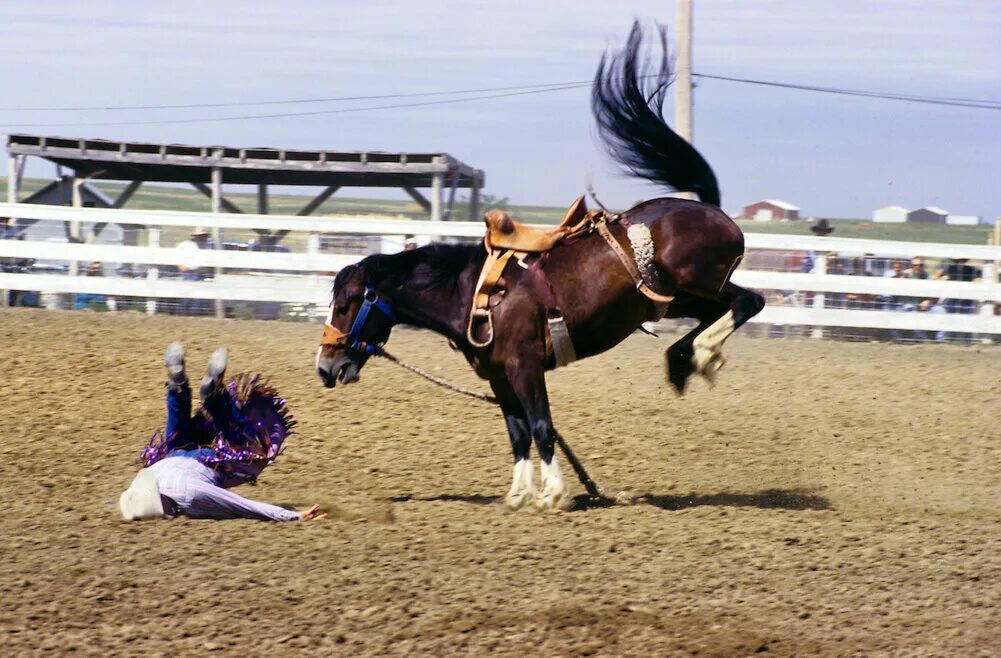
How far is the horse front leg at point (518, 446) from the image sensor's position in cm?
618

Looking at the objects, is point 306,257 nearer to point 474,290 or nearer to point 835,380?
point 835,380

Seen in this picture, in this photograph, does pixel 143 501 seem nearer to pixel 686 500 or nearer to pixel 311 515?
pixel 311 515

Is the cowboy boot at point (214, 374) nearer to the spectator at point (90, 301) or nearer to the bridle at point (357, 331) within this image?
the bridle at point (357, 331)

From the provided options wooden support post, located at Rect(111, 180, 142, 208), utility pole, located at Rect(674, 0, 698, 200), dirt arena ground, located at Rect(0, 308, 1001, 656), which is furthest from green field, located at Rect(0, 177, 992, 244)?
dirt arena ground, located at Rect(0, 308, 1001, 656)

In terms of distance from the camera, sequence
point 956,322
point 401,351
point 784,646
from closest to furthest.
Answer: point 784,646, point 401,351, point 956,322

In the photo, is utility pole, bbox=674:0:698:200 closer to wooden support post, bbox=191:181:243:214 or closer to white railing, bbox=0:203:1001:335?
white railing, bbox=0:203:1001:335

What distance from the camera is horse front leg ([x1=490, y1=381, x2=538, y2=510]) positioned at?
618 cm

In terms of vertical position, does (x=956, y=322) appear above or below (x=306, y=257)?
below

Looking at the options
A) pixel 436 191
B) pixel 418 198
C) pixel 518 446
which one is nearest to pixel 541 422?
pixel 518 446

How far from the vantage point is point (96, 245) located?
13.5 metres

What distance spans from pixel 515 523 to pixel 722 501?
1.38 metres

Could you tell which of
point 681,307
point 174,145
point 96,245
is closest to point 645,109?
point 681,307

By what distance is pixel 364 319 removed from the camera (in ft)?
20.5

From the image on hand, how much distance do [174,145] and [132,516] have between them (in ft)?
44.4
